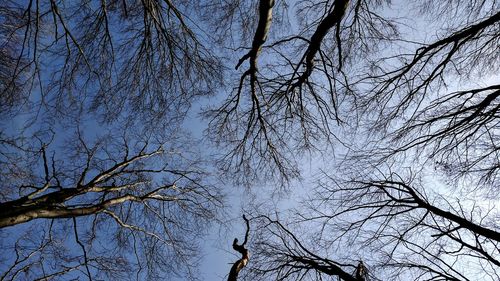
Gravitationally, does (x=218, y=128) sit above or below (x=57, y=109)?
above

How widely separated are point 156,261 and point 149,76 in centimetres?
421

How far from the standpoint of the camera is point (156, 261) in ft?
23.0

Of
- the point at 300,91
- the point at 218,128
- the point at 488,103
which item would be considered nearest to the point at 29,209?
the point at 218,128

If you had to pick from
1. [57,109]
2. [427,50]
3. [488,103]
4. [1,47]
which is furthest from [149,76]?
[488,103]

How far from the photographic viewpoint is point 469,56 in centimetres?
534

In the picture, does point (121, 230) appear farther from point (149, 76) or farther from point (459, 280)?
point (459, 280)

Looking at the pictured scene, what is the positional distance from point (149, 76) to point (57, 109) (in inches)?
62.9

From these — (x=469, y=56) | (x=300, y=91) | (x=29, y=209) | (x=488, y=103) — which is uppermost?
(x=300, y=91)

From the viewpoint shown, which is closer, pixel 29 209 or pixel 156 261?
pixel 29 209

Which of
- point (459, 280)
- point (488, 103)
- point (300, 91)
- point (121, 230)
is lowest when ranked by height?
point (459, 280)

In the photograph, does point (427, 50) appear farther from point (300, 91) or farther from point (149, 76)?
point (149, 76)

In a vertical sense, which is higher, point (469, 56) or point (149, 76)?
point (149, 76)

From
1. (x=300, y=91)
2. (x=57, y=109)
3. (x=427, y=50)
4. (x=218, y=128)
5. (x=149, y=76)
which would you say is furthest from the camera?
(x=218, y=128)

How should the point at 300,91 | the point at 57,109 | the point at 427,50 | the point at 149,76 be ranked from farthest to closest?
the point at 300,91
the point at 149,76
the point at 57,109
the point at 427,50
